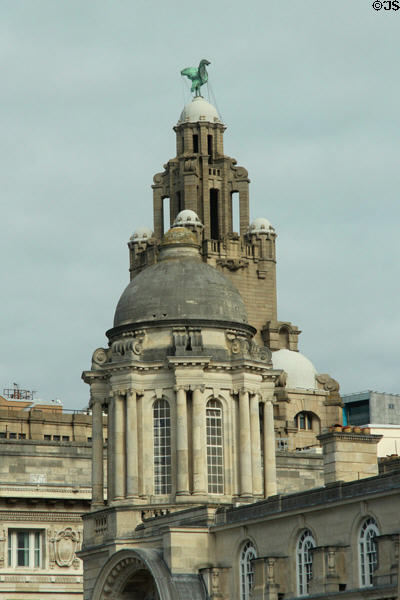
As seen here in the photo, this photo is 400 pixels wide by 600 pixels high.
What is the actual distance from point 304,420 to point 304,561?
75.3 meters

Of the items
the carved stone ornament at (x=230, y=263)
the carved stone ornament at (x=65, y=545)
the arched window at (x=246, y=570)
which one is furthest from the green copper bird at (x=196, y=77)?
the arched window at (x=246, y=570)

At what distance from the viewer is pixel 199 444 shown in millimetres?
63375

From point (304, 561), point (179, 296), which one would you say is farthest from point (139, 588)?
point (179, 296)

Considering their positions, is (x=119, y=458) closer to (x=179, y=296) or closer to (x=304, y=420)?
(x=179, y=296)

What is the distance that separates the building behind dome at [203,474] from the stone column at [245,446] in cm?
6

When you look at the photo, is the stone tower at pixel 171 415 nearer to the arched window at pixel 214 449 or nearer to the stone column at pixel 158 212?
the arched window at pixel 214 449

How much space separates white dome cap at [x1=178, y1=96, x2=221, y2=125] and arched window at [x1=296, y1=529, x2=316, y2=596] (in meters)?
91.4

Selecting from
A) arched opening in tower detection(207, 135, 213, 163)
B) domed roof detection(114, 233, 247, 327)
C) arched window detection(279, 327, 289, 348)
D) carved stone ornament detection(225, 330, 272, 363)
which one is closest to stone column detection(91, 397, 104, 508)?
domed roof detection(114, 233, 247, 327)

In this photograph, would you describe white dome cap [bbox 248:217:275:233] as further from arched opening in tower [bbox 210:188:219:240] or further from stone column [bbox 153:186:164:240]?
stone column [bbox 153:186:164:240]

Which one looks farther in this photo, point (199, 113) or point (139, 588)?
point (199, 113)

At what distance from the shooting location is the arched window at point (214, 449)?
211 ft

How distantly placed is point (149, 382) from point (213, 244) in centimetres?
7201

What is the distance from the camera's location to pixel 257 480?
6481cm

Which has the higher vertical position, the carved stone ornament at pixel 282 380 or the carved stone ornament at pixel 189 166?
the carved stone ornament at pixel 189 166
